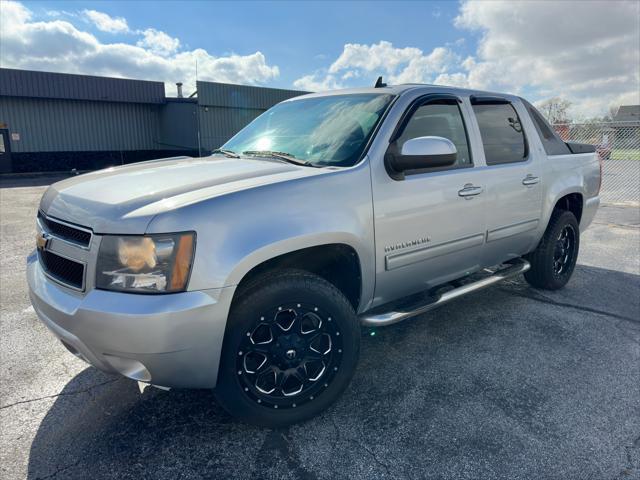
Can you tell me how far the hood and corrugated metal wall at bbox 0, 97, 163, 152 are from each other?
23.2m

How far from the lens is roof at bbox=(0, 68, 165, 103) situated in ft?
66.9

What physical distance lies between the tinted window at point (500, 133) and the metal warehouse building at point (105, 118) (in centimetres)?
1986

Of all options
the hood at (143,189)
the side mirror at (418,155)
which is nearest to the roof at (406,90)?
the side mirror at (418,155)

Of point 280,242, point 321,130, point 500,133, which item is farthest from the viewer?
point 500,133

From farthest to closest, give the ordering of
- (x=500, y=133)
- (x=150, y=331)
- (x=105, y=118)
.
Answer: (x=105, y=118), (x=500, y=133), (x=150, y=331)

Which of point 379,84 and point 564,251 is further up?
point 379,84

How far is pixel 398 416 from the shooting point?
2.54m

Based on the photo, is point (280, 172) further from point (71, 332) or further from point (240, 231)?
point (71, 332)

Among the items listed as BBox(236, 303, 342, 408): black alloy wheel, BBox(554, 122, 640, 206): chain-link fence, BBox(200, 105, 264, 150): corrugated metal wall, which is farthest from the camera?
BBox(200, 105, 264, 150): corrugated metal wall

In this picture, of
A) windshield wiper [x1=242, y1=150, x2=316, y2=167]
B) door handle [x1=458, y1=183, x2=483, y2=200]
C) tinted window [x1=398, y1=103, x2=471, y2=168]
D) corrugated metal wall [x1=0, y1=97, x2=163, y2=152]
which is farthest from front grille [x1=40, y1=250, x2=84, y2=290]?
corrugated metal wall [x1=0, y1=97, x2=163, y2=152]

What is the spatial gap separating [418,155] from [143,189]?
60.7 inches

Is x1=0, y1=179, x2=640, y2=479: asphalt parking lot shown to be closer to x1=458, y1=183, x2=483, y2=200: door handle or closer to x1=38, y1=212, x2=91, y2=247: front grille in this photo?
x1=38, y1=212, x2=91, y2=247: front grille

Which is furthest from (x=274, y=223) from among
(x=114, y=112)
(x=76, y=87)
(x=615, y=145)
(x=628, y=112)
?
(x=628, y=112)

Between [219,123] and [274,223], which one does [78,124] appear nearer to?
[219,123]
